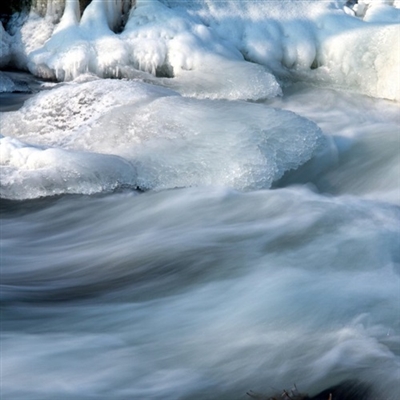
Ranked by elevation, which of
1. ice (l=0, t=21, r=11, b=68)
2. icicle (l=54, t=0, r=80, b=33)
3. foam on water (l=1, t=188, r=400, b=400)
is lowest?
foam on water (l=1, t=188, r=400, b=400)

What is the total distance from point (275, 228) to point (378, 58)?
3.17 metres

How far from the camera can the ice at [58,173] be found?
15.1ft

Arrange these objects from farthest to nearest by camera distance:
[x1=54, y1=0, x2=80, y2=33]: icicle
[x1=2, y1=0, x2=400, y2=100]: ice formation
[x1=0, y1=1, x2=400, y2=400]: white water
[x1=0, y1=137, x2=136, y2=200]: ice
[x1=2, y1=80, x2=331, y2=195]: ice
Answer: [x1=54, y1=0, x2=80, y2=33]: icicle < [x1=2, y1=0, x2=400, y2=100]: ice formation < [x1=2, y1=80, x2=331, y2=195]: ice < [x1=0, y1=137, x2=136, y2=200]: ice < [x1=0, y1=1, x2=400, y2=400]: white water

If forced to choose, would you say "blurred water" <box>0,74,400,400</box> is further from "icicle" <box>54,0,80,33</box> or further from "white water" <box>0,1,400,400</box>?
"icicle" <box>54,0,80,33</box>

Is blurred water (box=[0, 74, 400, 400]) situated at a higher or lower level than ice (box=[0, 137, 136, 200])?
lower

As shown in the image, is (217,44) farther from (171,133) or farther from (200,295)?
(200,295)

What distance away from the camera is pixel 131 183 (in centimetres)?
470

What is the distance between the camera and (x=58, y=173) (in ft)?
15.2

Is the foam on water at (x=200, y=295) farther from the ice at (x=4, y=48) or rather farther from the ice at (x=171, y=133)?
the ice at (x=4, y=48)

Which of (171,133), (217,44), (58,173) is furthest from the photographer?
(217,44)

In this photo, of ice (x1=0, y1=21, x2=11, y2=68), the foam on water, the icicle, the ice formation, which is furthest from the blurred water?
ice (x1=0, y1=21, x2=11, y2=68)

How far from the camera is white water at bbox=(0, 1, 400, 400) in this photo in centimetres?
296

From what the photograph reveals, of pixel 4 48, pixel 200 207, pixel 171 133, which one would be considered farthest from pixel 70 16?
pixel 200 207

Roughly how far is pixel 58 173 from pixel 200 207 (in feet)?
2.67
